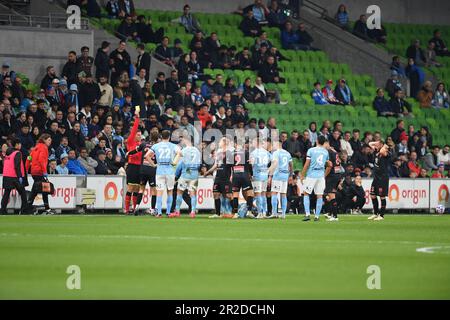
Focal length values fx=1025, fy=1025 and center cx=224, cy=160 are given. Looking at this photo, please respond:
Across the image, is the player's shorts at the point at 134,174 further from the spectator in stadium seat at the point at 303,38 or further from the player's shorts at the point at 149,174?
the spectator in stadium seat at the point at 303,38

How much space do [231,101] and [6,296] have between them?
27.3m

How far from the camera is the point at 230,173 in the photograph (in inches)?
1143

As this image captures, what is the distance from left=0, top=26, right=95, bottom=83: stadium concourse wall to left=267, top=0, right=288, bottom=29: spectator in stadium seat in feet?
32.9

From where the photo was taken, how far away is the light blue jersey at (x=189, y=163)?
28.5 metres

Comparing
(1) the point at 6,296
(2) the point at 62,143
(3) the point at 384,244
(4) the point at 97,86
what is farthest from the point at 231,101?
(1) the point at 6,296

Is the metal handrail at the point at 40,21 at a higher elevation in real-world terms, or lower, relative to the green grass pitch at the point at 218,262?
higher

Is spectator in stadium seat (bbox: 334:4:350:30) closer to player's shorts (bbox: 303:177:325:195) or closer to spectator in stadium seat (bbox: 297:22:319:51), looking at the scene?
spectator in stadium seat (bbox: 297:22:319:51)

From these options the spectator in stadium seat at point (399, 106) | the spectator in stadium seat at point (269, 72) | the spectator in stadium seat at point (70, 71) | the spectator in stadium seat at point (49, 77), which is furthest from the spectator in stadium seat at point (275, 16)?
the spectator in stadium seat at point (49, 77)

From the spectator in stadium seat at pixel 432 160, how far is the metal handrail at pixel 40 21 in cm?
1388

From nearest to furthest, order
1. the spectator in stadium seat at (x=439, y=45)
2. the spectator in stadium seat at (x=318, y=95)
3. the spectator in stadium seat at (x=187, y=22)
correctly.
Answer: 1. the spectator in stadium seat at (x=187, y=22)
2. the spectator in stadium seat at (x=318, y=95)
3. the spectator in stadium seat at (x=439, y=45)

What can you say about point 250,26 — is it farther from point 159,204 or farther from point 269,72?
point 159,204

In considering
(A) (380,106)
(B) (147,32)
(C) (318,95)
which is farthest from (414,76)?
(B) (147,32)

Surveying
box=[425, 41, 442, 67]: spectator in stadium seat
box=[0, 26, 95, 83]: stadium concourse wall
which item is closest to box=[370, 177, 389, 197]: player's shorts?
box=[0, 26, 95, 83]: stadium concourse wall

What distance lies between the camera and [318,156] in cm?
2712
